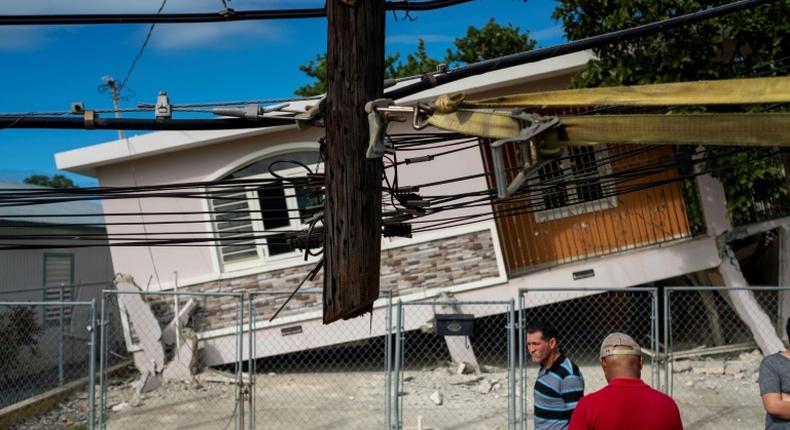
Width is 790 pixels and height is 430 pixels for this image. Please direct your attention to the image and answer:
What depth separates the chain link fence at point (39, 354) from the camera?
12258 mm

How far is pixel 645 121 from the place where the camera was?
11.8 ft

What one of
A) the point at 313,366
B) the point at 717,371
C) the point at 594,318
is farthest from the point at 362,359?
the point at 717,371

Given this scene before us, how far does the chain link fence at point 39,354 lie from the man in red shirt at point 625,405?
8838 millimetres

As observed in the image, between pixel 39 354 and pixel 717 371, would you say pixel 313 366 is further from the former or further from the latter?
pixel 717 371

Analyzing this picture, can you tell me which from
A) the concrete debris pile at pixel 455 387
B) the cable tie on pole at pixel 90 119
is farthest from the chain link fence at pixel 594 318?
the cable tie on pole at pixel 90 119

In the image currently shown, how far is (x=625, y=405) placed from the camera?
3953 mm

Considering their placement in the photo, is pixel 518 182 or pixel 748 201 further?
pixel 748 201

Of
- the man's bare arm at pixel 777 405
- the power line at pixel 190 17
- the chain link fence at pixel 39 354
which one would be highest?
the power line at pixel 190 17

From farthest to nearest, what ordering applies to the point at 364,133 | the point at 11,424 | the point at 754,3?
the point at 11,424, the point at 754,3, the point at 364,133

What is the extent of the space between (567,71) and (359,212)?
8.40 metres

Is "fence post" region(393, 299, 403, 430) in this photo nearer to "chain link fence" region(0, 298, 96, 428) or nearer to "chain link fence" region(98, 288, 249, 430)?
"chain link fence" region(98, 288, 249, 430)

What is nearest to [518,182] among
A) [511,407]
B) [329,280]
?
[329,280]

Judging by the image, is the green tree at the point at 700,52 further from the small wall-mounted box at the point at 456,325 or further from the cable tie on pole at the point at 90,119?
the cable tie on pole at the point at 90,119

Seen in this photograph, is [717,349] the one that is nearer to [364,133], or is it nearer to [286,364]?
[286,364]
